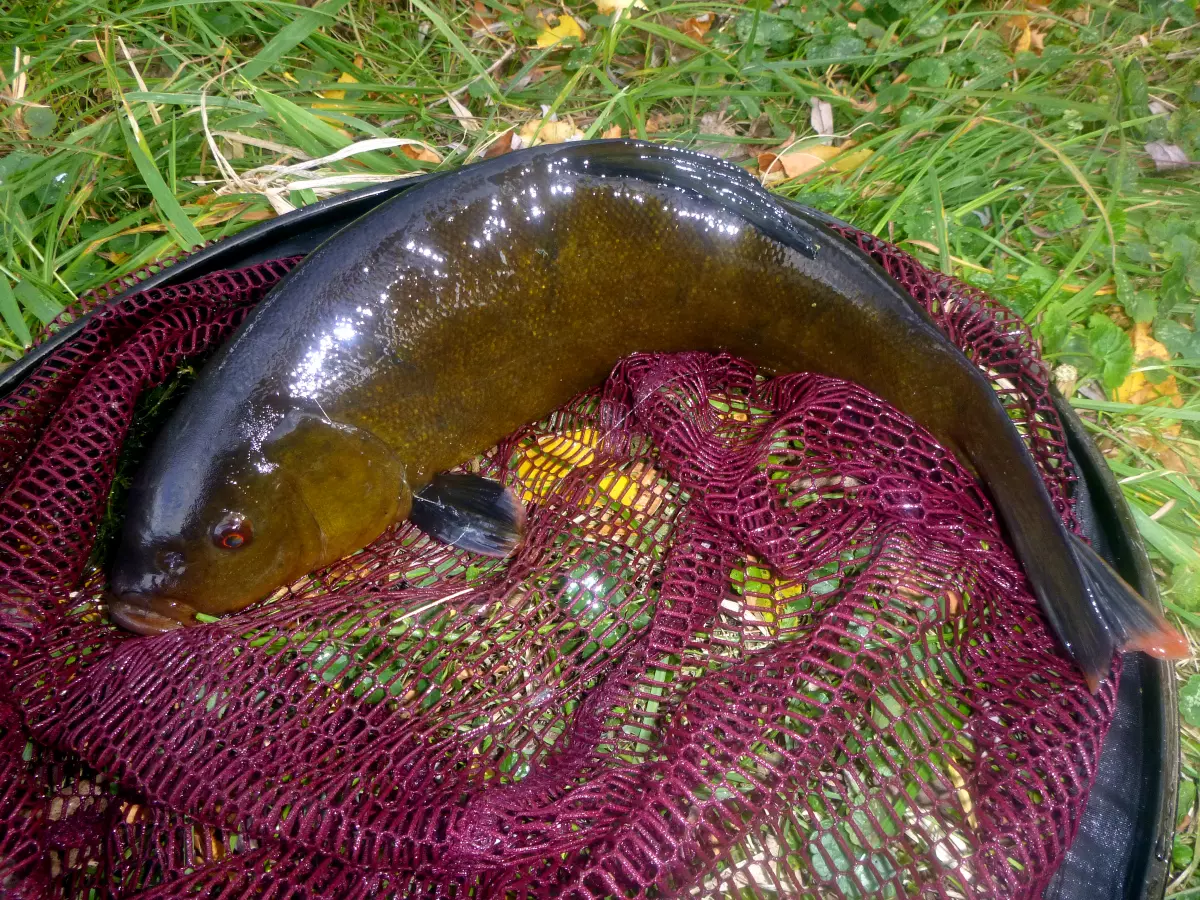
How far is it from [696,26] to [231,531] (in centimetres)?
347

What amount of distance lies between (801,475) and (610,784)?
1116mm

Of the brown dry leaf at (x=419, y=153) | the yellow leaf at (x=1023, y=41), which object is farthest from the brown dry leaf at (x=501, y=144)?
the yellow leaf at (x=1023, y=41)

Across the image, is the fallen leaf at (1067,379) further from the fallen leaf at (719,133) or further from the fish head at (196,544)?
the fish head at (196,544)

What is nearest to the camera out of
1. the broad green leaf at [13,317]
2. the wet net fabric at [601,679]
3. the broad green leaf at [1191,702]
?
the wet net fabric at [601,679]

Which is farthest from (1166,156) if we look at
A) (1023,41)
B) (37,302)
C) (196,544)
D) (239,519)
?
(37,302)

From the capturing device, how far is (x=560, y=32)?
157 inches

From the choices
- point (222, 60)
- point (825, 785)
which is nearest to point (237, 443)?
point (825, 785)

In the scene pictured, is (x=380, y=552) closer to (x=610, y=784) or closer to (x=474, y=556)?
(x=474, y=556)

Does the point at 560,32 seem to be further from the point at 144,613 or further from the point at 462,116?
the point at 144,613

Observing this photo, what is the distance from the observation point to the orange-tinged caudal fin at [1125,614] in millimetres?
1961

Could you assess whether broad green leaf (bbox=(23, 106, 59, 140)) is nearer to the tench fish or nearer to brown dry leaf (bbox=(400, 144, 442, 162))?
brown dry leaf (bbox=(400, 144, 442, 162))

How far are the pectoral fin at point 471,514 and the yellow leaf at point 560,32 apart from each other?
2524 millimetres

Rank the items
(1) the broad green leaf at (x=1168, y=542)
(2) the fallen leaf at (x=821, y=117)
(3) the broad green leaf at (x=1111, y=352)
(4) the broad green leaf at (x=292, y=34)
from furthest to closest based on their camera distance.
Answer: (2) the fallen leaf at (x=821, y=117) → (4) the broad green leaf at (x=292, y=34) → (3) the broad green leaf at (x=1111, y=352) → (1) the broad green leaf at (x=1168, y=542)

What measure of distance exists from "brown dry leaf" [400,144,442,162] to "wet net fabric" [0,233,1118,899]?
1319 mm
